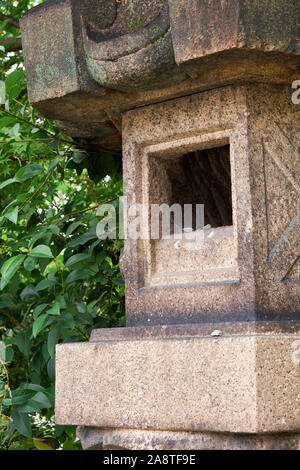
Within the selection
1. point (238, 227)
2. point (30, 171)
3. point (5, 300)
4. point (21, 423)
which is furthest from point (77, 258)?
point (238, 227)

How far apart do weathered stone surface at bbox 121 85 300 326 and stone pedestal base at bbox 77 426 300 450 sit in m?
0.31

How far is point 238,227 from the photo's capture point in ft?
5.82

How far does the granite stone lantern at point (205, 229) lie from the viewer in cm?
160

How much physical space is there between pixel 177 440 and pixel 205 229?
0.61m

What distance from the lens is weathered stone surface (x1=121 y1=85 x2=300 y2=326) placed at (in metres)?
1.75

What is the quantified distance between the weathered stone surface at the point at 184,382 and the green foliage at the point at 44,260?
0.97 feet

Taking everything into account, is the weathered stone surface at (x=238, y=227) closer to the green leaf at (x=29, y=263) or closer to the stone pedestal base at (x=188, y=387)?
the stone pedestal base at (x=188, y=387)

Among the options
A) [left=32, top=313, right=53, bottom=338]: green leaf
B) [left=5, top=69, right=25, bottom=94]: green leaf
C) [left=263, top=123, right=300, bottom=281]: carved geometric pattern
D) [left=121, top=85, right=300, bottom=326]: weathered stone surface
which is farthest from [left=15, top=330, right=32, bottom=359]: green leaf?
[left=263, top=123, right=300, bottom=281]: carved geometric pattern

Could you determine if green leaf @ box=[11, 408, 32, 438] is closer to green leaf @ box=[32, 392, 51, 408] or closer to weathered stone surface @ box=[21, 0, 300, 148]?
green leaf @ box=[32, 392, 51, 408]

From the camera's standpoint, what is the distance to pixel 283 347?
1.62 m

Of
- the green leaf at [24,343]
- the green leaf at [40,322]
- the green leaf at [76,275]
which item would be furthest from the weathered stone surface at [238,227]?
the green leaf at [24,343]

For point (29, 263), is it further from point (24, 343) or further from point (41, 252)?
point (24, 343)

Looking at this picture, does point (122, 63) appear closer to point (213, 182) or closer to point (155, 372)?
point (213, 182)
